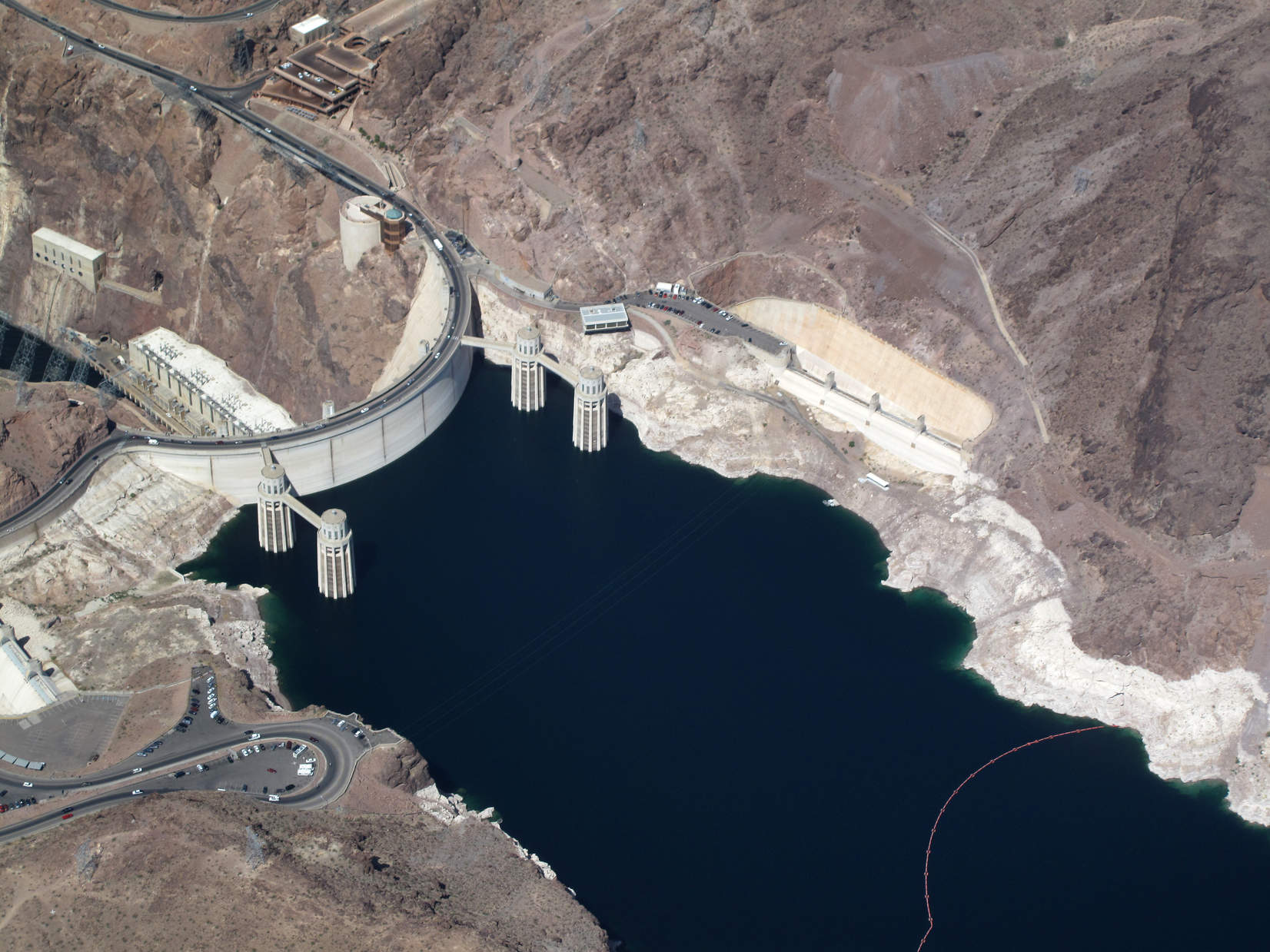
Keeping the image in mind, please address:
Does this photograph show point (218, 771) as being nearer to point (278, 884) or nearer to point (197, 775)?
point (197, 775)

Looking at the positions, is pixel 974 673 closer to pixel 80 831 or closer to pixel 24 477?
pixel 80 831

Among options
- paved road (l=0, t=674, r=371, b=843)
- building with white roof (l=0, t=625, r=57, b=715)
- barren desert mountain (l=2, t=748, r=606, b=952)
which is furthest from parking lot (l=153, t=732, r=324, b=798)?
building with white roof (l=0, t=625, r=57, b=715)

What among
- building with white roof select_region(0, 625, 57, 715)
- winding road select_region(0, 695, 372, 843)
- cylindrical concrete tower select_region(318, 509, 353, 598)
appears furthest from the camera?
cylindrical concrete tower select_region(318, 509, 353, 598)

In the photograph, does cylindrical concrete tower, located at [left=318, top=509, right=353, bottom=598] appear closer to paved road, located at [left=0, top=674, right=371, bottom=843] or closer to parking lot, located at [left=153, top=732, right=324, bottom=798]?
paved road, located at [left=0, top=674, right=371, bottom=843]

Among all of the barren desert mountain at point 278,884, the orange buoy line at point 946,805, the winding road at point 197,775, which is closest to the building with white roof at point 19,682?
the winding road at point 197,775

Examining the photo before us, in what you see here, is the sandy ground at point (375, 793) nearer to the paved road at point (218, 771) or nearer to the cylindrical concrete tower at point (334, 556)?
the paved road at point (218, 771)
